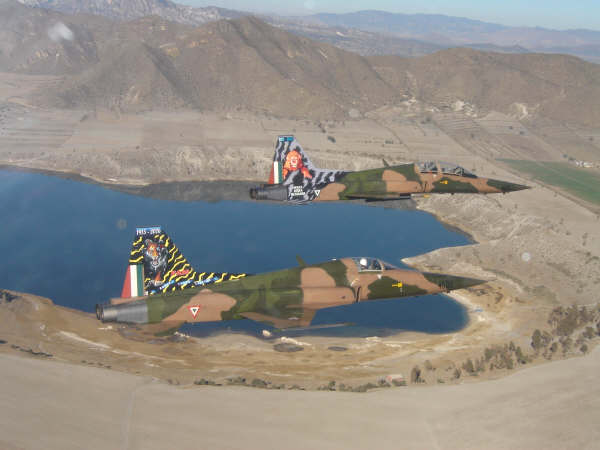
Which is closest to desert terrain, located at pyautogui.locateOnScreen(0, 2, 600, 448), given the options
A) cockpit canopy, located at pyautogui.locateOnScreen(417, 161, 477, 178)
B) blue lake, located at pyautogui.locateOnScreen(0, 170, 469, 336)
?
blue lake, located at pyautogui.locateOnScreen(0, 170, 469, 336)

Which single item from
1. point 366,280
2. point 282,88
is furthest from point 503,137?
point 366,280

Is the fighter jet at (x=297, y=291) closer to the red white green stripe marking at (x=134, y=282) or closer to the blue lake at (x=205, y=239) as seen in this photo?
the red white green stripe marking at (x=134, y=282)

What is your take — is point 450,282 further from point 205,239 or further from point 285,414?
point 205,239

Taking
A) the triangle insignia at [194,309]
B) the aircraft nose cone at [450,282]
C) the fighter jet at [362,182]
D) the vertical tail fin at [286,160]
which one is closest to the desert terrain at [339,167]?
the triangle insignia at [194,309]

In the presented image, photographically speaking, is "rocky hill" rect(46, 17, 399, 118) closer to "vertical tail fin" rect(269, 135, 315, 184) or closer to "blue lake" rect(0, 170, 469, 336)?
"blue lake" rect(0, 170, 469, 336)

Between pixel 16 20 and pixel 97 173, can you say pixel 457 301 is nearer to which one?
pixel 97 173

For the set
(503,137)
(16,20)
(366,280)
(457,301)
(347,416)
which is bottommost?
(457,301)
